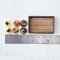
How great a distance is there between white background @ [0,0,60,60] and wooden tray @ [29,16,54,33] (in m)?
0.02

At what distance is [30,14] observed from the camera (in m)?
1.36

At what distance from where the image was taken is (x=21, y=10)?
1361 millimetres

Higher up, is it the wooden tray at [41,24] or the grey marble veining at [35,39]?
the wooden tray at [41,24]

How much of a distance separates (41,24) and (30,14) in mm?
86

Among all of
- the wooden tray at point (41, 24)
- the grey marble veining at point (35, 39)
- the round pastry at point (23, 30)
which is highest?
the wooden tray at point (41, 24)

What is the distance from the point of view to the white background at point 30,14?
1359mm

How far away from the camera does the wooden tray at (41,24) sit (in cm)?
136

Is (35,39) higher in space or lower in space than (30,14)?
lower

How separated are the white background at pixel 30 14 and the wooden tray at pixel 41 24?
0.02 meters

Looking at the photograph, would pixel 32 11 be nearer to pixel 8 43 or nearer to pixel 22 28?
pixel 22 28

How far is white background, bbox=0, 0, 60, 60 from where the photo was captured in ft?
4.46

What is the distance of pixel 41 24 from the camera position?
1365 mm
